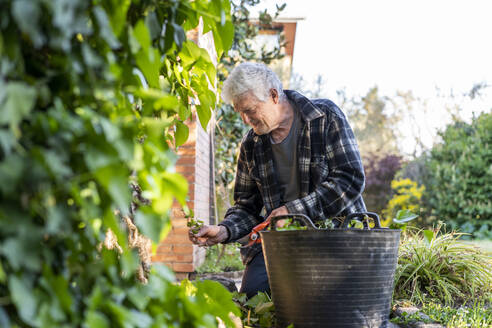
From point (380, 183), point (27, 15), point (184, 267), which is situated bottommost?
point (380, 183)

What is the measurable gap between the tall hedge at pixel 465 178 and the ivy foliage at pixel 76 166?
6947 millimetres

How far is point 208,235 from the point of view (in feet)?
6.65

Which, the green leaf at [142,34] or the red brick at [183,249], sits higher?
the green leaf at [142,34]

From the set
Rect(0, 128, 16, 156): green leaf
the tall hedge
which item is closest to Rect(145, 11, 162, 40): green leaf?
Rect(0, 128, 16, 156): green leaf

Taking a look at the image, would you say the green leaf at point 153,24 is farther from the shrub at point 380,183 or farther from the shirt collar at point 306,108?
the shrub at point 380,183

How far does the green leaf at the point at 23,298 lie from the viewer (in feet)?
1.88

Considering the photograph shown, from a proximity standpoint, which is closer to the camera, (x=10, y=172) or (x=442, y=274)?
(x=10, y=172)

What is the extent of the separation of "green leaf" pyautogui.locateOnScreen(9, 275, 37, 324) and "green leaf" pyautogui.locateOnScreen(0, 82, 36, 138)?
0.21 meters

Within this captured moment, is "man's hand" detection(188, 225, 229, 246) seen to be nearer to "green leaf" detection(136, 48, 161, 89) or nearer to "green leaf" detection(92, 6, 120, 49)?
"green leaf" detection(136, 48, 161, 89)

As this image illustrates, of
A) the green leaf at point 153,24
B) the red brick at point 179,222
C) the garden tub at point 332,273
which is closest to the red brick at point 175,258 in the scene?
the red brick at point 179,222

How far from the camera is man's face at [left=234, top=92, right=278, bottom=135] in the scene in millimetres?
2211

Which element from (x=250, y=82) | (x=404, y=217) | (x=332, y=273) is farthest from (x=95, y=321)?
(x=250, y=82)

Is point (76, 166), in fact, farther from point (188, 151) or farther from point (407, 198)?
point (407, 198)

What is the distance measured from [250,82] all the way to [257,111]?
17 cm
